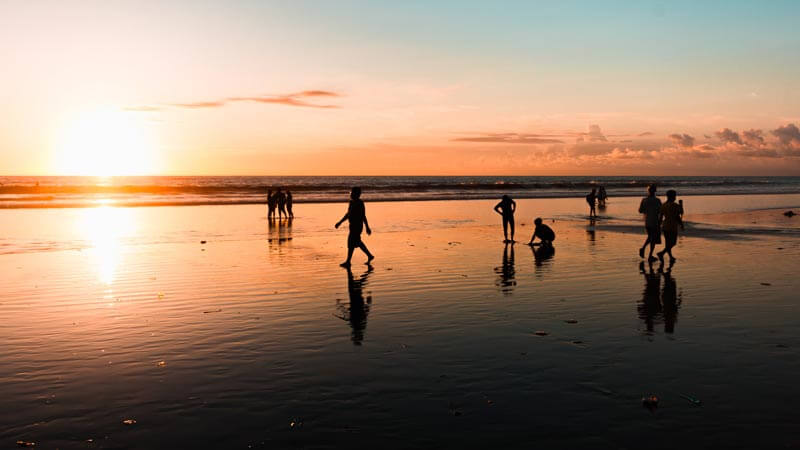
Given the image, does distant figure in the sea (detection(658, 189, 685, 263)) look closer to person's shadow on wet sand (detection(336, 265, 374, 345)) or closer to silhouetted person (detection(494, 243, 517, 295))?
silhouetted person (detection(494, 243, 517, 295))

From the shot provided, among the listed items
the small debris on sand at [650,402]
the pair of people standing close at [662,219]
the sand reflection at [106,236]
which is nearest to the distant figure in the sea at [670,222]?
the pair of people standing close at [662,219]

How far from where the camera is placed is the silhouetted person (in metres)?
13.6

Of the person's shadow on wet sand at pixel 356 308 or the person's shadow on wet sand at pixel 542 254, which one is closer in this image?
the person's shadow on wet sand at pixel 356 308

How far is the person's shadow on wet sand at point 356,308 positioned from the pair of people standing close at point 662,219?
8900 mm

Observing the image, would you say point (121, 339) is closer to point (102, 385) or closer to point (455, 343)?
point (102, 385)

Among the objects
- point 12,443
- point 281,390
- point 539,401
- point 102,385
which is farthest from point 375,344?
point 12,443

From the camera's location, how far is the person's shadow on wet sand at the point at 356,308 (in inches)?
381

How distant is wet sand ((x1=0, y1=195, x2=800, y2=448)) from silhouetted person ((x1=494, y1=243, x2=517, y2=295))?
0.08 meters


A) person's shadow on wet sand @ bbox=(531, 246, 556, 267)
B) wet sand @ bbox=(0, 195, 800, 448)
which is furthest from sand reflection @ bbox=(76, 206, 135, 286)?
person's shadow on wet sand @ bbox=(531, 246, 556, 267)

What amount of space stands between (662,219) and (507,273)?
571cm

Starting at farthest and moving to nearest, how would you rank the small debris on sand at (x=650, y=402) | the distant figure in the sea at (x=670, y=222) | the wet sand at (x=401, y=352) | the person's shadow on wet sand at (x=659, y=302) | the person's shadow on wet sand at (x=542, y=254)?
the person's shadow on wet sand at (x=542, y=254) < the distant figure in the sea at (x=670, y=222) < the person's shadow on wet sand at (x=659, y=302) < the small debris on sand at (x=650, y=402) < the wet sand at (x=401, y=352)

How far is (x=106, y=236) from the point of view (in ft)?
87.0

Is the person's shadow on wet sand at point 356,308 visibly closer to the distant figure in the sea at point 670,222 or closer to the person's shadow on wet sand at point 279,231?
the distant figure in the sea at point 670,222

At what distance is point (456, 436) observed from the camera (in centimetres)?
564
